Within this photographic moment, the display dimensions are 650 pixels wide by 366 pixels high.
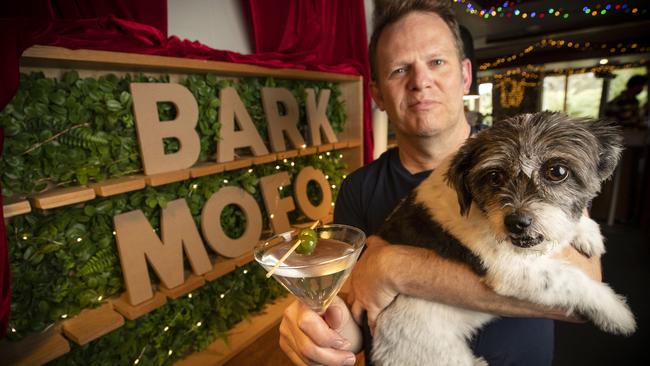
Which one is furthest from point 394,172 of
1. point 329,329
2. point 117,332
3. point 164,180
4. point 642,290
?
point 642,290

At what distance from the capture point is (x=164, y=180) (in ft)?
5.74

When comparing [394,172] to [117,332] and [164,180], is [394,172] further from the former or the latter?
[117,332]

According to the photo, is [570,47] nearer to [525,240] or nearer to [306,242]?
[525,240]

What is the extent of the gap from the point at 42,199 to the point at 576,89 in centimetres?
1160

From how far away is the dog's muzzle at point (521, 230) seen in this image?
0.94 metres

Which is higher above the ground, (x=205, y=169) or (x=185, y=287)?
(x=205, y=169)

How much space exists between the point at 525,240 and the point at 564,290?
0.20m

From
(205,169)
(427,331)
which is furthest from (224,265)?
(427,331)

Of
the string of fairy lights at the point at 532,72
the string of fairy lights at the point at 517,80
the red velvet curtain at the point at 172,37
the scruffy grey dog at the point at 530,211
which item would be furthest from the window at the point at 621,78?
the scruffy grey dog at the point at 530,211

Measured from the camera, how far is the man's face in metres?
1.45

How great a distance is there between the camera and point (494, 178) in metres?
1.07

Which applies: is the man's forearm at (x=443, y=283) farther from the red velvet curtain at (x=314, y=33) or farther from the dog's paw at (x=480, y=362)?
the red velvet curtain at (x=314, y=33)

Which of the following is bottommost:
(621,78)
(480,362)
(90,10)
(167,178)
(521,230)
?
(480,362)

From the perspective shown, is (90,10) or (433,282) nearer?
(433,282)
